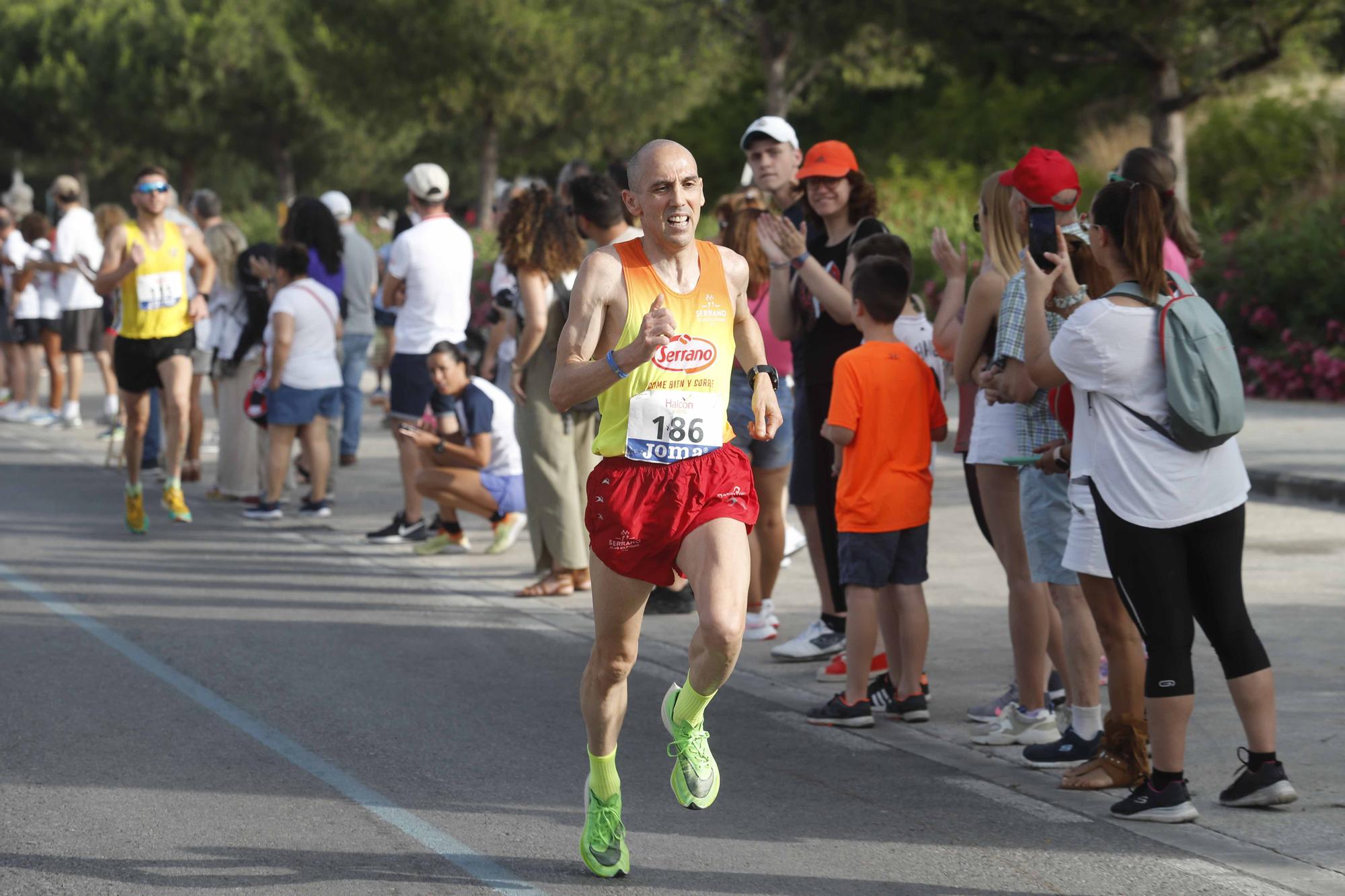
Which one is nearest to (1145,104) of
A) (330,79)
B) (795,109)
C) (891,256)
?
(795,109)

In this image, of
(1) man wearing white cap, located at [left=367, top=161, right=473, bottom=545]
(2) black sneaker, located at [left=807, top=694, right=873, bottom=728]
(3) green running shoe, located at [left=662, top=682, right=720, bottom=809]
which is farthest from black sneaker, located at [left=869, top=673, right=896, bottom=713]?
(1) man wearing white cap, located at [left=367, top=161, right=473, bottom=545]

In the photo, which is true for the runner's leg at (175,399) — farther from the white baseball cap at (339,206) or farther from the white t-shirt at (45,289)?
the white t-shirt at (45,289)

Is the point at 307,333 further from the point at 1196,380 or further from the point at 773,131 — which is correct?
the point at 1196,380

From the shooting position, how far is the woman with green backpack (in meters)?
5.18

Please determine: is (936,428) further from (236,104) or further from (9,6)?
(9,6)

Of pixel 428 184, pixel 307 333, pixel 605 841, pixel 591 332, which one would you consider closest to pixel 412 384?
pixel 307 333

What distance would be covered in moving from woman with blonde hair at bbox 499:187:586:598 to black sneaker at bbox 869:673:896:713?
8.29 ft

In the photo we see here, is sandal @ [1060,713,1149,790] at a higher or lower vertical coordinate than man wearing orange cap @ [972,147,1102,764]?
lower

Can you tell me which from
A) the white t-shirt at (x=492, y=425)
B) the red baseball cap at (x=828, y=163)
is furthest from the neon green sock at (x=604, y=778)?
the white t-shirt at (x=492, y=425)

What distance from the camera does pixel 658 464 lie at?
15.6ft

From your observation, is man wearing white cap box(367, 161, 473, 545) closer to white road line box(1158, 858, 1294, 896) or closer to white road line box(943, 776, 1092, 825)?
white road line box(943, 776, 1092, 825)

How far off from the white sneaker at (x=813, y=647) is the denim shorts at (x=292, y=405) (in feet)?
15.8

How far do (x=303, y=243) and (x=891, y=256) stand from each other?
6.02 meters

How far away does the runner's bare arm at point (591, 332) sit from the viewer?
4578mm
